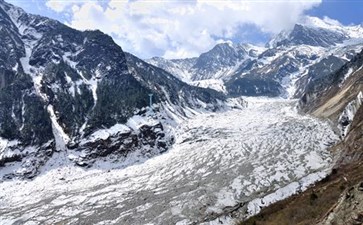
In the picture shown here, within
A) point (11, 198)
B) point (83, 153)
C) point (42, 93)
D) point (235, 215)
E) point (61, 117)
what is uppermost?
point (42, 93)

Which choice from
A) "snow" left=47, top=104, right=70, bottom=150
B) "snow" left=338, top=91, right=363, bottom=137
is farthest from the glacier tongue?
"snow" left=47, top=104, right=70, bottom=150

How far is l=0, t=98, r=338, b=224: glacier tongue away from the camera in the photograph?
92312 mm

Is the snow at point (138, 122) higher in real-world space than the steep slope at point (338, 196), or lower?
higher

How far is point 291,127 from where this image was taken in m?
177

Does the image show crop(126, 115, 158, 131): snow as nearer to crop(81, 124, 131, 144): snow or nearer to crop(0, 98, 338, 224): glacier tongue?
crop(81, 124, 131, 144): snow

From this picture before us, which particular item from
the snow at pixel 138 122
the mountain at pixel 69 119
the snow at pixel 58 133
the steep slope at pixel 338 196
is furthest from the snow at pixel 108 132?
the steep slope at pixel 338 196

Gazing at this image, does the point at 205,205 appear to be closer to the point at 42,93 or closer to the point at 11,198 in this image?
the point at 11,198

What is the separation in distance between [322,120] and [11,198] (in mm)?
124778

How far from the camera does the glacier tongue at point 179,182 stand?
92.3 m

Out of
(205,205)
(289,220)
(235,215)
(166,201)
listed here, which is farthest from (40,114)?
(289,220)

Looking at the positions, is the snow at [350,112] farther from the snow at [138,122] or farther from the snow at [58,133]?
the snow at [58,133]

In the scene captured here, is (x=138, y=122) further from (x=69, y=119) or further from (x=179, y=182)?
(x=179, y=182)

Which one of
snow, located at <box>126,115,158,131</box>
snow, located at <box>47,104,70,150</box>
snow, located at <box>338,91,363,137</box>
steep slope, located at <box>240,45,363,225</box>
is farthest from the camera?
snow, located at <box>126,115,158,131</box>

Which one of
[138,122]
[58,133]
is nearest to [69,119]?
[58,133]
